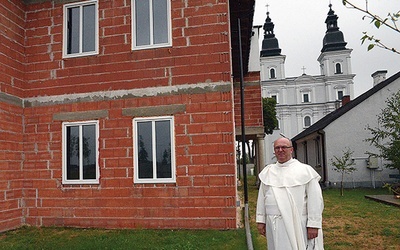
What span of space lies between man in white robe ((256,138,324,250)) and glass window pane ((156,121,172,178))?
397cm

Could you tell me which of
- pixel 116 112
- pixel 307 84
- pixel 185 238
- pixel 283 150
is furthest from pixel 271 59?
pixel 283 150

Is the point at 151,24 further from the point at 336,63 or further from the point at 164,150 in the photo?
the point at 336,63

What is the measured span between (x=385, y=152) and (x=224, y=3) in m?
10.5

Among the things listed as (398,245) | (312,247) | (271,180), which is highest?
(271,180)

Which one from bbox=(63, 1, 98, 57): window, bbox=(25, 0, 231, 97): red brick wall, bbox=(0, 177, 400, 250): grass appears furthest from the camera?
bbox=(63, 1, 98, 57): window

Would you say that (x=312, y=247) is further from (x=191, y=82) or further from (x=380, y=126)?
(x=380, y=126)

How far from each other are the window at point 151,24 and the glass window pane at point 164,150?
6.37 feet

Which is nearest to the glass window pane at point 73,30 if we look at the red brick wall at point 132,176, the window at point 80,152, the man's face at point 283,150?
the red brick wall at point 132,176

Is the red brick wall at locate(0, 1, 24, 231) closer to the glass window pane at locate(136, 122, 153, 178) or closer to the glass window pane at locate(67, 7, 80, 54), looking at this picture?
the glass window pane at locate(67, 7, 80, 54)

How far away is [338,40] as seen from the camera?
186ft

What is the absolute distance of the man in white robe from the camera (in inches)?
151

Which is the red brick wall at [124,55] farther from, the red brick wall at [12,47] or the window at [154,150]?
the window at [154,150]

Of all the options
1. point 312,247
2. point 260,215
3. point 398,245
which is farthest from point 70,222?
point 398,245

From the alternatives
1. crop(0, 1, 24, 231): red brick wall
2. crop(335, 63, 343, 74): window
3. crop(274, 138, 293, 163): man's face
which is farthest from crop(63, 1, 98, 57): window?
crop(335, 63, 343, 74): window
